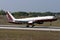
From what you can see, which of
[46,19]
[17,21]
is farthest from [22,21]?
[46,19]

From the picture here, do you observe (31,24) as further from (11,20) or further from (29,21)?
(11,20)

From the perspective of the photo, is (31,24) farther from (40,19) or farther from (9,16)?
(9,16)

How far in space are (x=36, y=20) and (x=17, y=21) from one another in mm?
5397

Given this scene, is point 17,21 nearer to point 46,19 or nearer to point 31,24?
point 31,24

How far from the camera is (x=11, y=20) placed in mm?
66250

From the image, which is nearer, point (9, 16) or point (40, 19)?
point (40, 19)

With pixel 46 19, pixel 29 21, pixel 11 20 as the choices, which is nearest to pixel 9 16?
pixel 11 20

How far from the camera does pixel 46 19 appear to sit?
201 feet

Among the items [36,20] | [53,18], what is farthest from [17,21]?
[53,18]

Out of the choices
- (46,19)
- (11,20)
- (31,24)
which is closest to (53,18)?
(46,19)

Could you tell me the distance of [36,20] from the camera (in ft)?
207

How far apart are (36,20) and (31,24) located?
1.77 meters

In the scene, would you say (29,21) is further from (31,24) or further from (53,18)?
(53,18)

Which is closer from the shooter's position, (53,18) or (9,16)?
(53,18)
